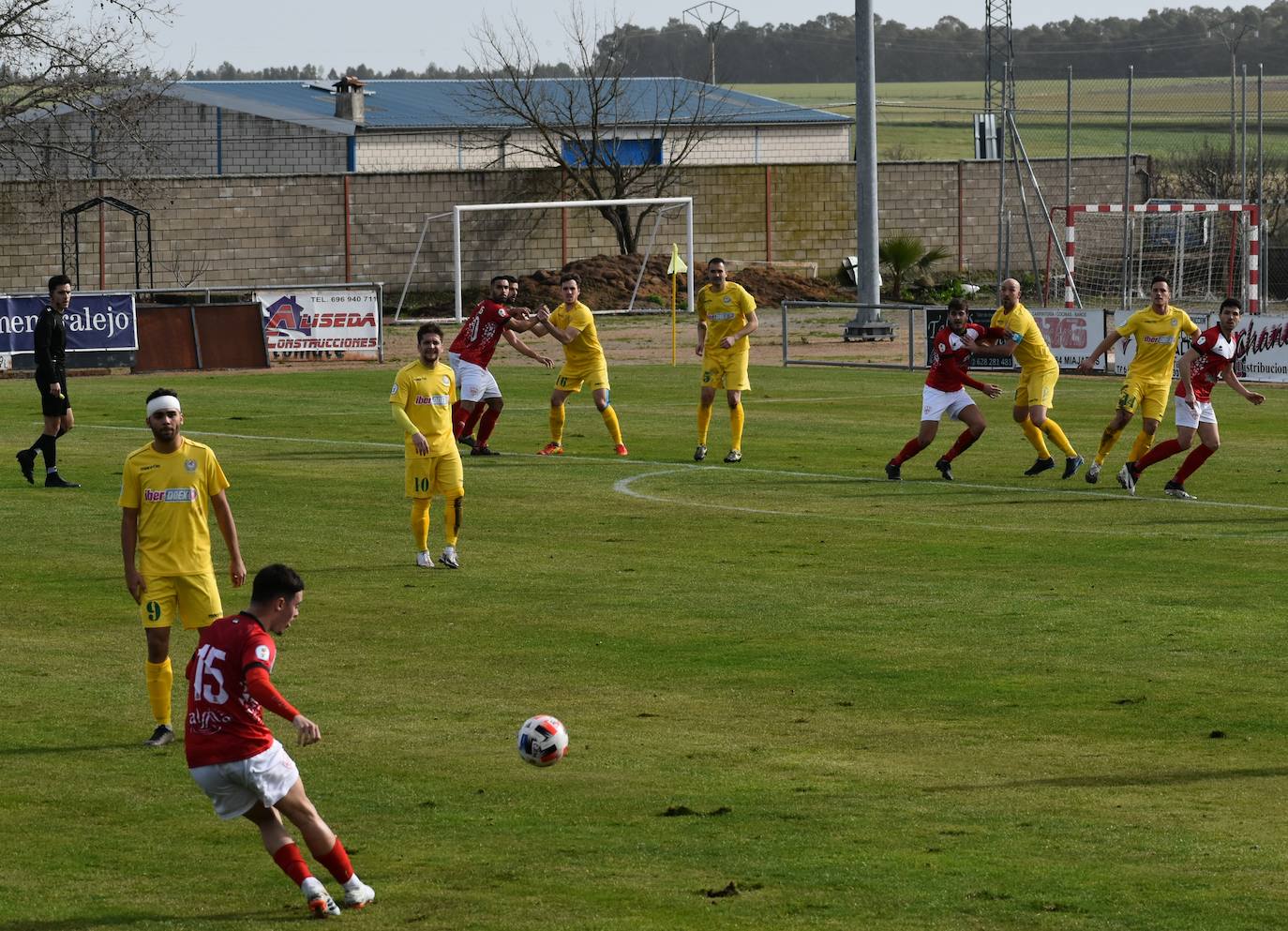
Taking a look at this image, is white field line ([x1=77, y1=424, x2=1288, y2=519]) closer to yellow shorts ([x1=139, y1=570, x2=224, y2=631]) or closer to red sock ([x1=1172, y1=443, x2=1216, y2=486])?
red sock ([x1=1172, y1=443, x2=1216, y2=486])

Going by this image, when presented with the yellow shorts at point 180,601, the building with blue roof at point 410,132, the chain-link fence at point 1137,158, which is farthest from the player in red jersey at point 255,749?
the building with blue roof at point 410,132

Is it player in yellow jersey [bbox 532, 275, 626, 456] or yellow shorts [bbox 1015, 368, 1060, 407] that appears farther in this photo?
player in yellow jersey [bbox 532, 275, 626, 456]

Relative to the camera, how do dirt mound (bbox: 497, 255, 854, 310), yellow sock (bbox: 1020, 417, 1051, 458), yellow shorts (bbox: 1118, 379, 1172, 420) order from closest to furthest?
yellow shorts (bbox: 1118, 379, 1172, 420) < yellow sock (bbox: 1020, 417, 1051, 458) < dirt mound (bbox: 497, 255, 854, 310)

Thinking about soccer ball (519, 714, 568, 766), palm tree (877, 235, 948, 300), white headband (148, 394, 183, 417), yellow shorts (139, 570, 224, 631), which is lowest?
soccer ball (519, 714, 568, 766)

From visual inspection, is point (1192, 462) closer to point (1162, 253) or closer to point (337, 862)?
point (337, 862)

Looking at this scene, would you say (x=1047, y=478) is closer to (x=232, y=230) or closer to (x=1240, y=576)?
(x=1240, y=576)

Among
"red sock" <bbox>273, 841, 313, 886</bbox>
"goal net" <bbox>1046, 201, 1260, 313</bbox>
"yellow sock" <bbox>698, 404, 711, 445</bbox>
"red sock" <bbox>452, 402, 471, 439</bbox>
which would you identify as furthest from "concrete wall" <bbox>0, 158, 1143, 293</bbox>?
"red sock" <bbox>273, 841, 313, 886</bbox>

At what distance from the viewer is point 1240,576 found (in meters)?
16.8

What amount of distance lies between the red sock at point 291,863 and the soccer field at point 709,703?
233mm

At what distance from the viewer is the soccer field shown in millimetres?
8695

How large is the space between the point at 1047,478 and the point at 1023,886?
50.5 feet

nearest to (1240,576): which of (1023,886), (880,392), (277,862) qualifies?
(1023,886)

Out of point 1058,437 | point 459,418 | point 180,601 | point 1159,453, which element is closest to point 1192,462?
point 1159,453

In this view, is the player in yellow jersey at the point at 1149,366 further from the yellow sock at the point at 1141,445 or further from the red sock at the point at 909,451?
the red sock at the point at 909,451
